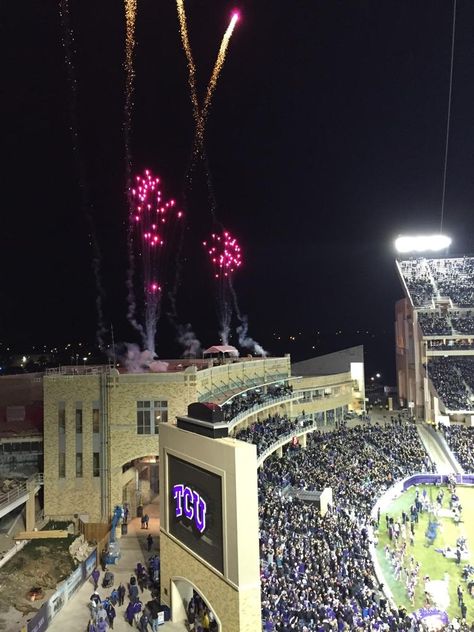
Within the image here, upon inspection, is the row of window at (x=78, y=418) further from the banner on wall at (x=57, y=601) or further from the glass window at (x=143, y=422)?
the banner on wall at (x=57, y=601)

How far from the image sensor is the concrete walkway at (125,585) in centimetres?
1681

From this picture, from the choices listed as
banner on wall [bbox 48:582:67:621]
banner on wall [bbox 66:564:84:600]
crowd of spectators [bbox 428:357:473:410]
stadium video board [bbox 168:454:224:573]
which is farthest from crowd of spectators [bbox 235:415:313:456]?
crowd of spectators [bbox 428:357:473:410]

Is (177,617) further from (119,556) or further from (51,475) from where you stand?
(51,475)

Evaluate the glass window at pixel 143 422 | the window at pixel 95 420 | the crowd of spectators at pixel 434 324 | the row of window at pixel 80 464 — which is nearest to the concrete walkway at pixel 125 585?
the row of window at pixel 80 464

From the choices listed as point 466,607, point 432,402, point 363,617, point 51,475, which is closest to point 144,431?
point 51,475

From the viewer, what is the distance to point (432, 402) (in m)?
51.0

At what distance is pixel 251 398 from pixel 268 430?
2.38m

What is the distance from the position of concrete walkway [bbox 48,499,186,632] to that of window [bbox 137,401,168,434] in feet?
16.0

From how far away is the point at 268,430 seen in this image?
3344 cm

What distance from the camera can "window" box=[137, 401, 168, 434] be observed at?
2669 centimetres

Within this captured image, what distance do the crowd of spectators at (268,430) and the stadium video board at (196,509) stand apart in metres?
11.6

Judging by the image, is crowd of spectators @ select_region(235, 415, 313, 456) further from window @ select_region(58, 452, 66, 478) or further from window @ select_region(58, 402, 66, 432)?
window @ select_region(58, 402, 66, 432)

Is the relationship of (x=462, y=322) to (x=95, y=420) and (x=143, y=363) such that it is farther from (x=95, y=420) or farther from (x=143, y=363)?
(x=95, y=420)

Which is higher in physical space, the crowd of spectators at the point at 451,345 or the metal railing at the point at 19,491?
the crowd of spectators at the point at 451,345
